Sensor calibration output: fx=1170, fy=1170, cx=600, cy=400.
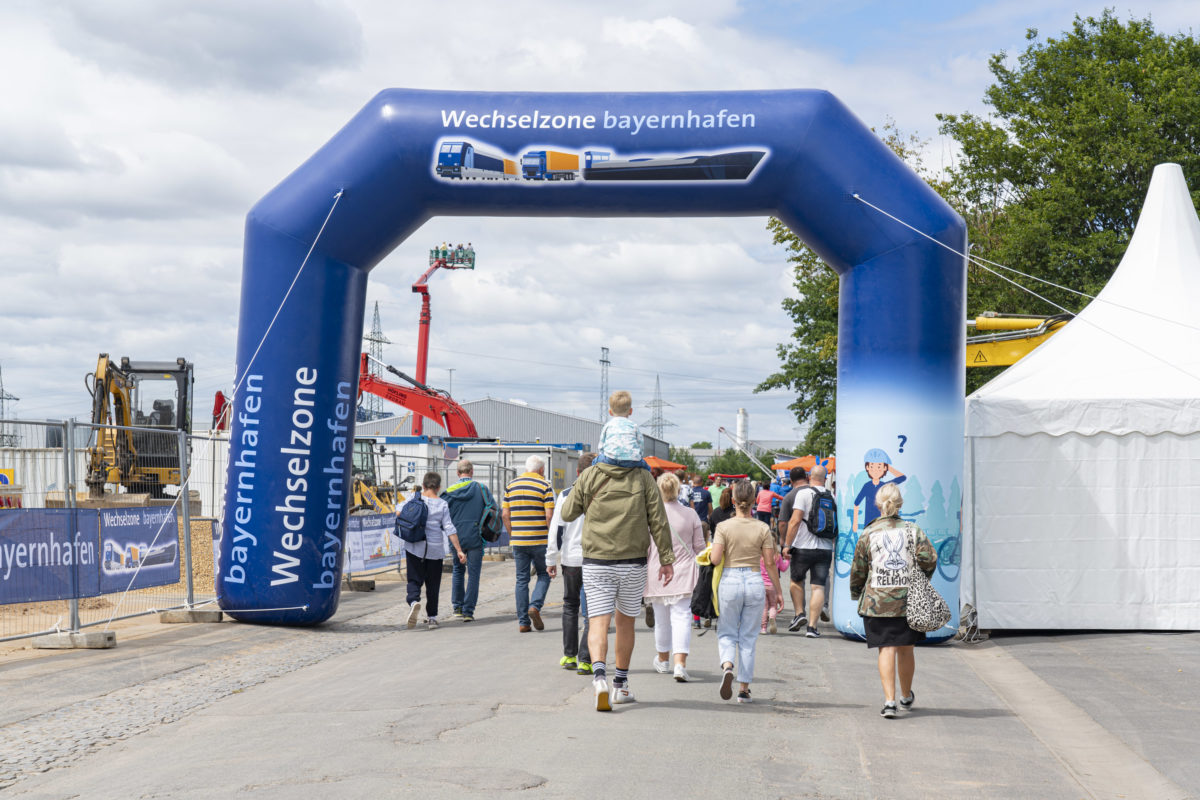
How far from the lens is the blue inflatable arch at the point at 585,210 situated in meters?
11.6

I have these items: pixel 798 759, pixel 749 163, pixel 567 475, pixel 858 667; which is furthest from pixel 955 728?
pixel 567 475

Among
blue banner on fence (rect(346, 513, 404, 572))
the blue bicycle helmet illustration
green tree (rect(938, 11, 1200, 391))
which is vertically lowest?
blue banner on fence (rect(346, 513, 404, 572))

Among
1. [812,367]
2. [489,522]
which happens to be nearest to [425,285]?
[812,367]

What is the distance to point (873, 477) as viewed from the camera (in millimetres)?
11727

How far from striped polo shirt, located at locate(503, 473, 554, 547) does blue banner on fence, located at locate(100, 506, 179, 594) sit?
3633 millimetres

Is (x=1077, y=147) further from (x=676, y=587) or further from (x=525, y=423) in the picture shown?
(x=525, y=423)

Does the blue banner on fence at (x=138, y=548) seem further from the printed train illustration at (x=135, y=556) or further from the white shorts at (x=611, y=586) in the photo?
the white shorts at (x=611, y=586)

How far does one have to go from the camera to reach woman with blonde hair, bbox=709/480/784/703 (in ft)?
26.8

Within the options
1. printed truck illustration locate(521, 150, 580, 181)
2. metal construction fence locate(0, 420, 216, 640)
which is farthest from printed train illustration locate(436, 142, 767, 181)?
metal construction fence locate(0, 420, 216, 640)

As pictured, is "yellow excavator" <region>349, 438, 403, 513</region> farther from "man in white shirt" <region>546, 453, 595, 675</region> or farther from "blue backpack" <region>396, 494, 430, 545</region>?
"man in white shirt" <region>546, 453, 595, 675</region>

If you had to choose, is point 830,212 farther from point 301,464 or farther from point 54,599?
point 54,599

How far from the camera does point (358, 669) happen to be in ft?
A: 31.6

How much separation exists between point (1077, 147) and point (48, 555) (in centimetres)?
2635

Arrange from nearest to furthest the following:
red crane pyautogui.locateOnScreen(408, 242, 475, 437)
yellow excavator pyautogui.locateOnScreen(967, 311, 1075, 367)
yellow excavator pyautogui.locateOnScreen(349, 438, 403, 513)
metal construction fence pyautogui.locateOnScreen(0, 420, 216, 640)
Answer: metal construction fence pyautogui.locateOnScreen(0, 420, 216, 640)
yellow excavator pyautogui.locateOnScreen(967, 311, 1075, 367)
yellow excavator pyautogui.locateOnScreen(349, 438, 403, 513)
red crane pyautogui.locateOnScreen(408, 242, 475, 437)
